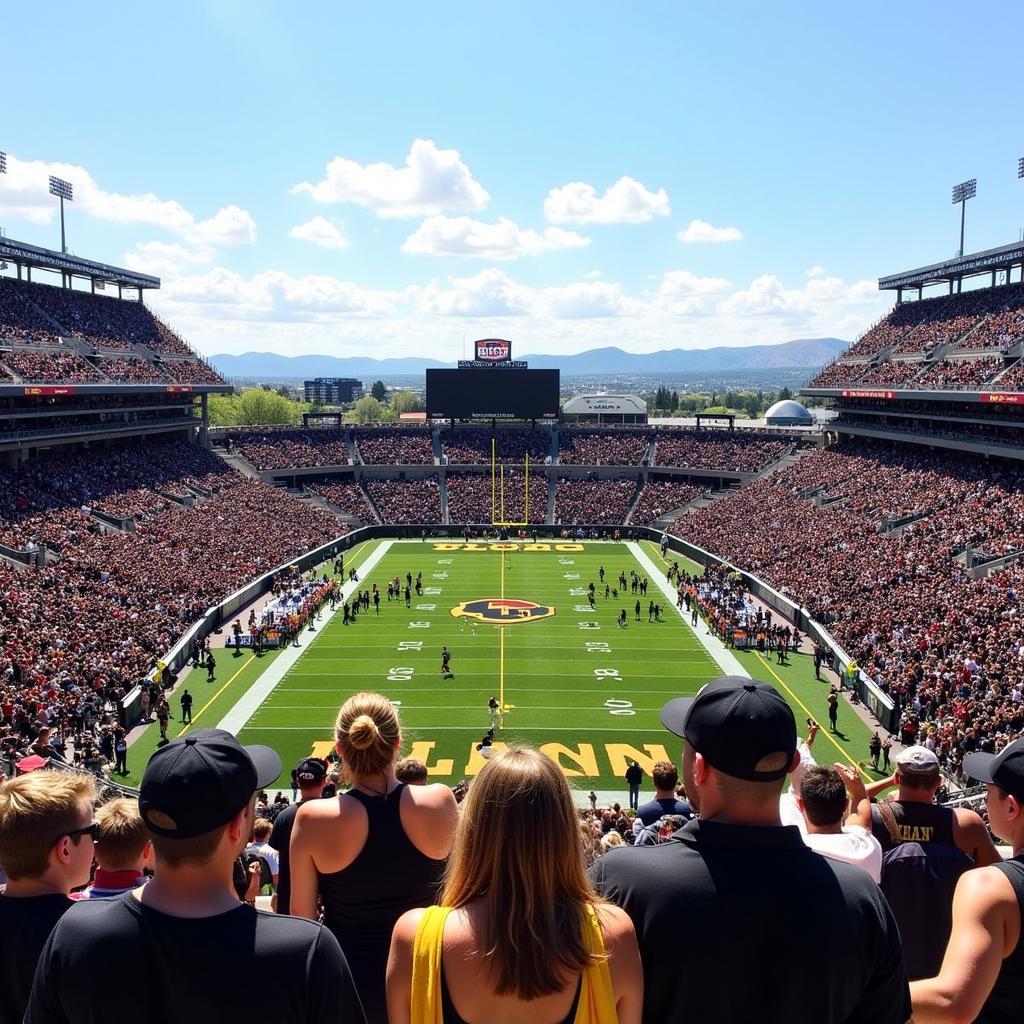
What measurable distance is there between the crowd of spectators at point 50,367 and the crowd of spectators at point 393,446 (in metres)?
20.8

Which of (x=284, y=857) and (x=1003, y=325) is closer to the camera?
(x=284, y=857)

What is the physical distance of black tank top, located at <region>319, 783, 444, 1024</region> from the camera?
12.5ft

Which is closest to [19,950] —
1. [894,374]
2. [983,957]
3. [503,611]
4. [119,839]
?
[119,839]

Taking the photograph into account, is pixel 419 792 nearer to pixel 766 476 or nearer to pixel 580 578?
pixel 580 578

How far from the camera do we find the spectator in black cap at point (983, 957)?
2.80m

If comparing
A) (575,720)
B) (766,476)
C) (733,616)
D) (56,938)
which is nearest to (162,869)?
(56,938)

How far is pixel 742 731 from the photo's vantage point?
262cm

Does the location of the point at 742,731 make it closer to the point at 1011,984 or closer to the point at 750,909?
the point at 750,909

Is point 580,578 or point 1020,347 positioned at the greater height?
point 1020,347

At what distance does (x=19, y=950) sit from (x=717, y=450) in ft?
200

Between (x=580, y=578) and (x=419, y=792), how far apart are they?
1467 inches

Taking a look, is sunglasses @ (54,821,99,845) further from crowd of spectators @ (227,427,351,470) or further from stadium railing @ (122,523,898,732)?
crowd of spectators @ (227,427,351,470)

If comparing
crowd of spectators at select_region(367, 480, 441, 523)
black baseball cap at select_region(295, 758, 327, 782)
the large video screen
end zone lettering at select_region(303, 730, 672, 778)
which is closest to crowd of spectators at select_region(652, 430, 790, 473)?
the large video screen

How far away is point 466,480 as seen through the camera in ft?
198
